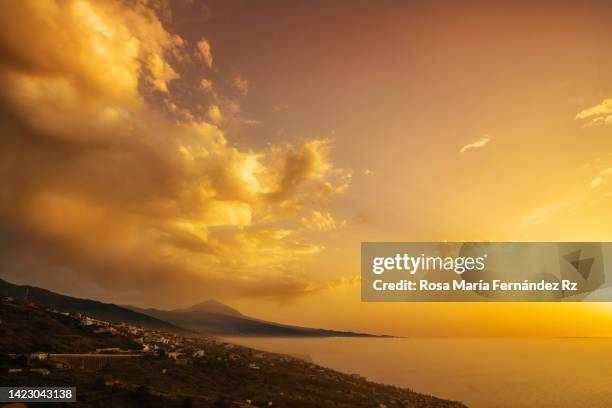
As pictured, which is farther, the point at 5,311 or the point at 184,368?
the point at 5,311

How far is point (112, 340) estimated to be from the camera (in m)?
54.0

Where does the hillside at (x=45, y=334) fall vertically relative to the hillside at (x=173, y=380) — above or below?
above

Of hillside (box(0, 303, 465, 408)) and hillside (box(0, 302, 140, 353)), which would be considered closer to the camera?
hillside (box(0, 303, 465, 408))

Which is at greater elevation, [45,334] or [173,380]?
[45,334]

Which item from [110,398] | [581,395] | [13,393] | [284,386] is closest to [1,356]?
[13,393]

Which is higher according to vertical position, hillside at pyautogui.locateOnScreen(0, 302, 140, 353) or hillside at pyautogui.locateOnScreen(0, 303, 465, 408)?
hillside at pyautogui.locateOnScreen(0, 302, 140, 353)

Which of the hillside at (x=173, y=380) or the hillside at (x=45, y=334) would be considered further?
the hillside at (x=45, y=334)

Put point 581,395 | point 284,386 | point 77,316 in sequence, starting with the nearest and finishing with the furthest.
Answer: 1. point 284,386
2. point 77,316
3. point 581,395

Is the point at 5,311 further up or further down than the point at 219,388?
further up

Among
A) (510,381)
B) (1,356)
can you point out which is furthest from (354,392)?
(510,381)

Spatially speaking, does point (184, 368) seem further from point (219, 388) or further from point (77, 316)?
point (77, 316)

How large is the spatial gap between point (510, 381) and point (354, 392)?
58.8m

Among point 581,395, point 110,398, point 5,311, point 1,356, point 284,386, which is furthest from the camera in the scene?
point 581,395

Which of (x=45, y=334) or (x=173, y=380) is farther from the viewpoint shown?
(x=45, y=334)
